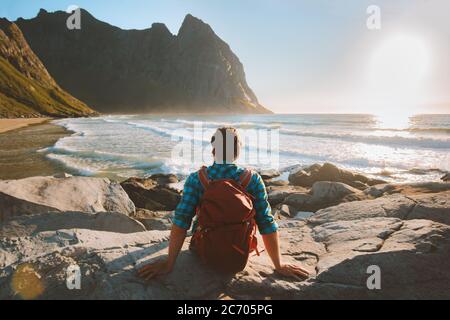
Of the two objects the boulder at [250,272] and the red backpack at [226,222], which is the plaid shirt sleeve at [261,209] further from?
the boulder at [250,272]

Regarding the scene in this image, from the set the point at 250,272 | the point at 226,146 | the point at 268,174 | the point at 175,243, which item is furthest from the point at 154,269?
Result: the point at 268,174

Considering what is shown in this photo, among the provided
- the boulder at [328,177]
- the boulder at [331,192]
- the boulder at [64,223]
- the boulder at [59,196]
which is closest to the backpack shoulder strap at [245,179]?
the boulder at [64,223]

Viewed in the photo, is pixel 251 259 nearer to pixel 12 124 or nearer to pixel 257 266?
pixel 257 266

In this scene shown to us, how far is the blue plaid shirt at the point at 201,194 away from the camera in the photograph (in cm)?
340

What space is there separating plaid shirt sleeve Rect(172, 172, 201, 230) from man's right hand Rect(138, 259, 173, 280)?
0.42 metres

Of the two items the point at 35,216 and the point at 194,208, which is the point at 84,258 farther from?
the point at 35,216

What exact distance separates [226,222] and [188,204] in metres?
0.45

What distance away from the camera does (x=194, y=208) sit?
3445mm

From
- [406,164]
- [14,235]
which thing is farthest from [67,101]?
[14,235]

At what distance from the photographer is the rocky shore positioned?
3230 millimetres

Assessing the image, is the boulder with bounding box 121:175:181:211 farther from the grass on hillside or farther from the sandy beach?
the grass on hillside

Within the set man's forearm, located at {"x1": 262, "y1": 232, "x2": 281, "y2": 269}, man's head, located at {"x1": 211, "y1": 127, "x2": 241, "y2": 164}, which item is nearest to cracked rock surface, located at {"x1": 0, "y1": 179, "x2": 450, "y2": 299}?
man's forearm, located at {"x1": 262, "y1": 232, "x2": 281, "y2": 269}

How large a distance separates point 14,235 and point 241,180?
3918 millimetres
